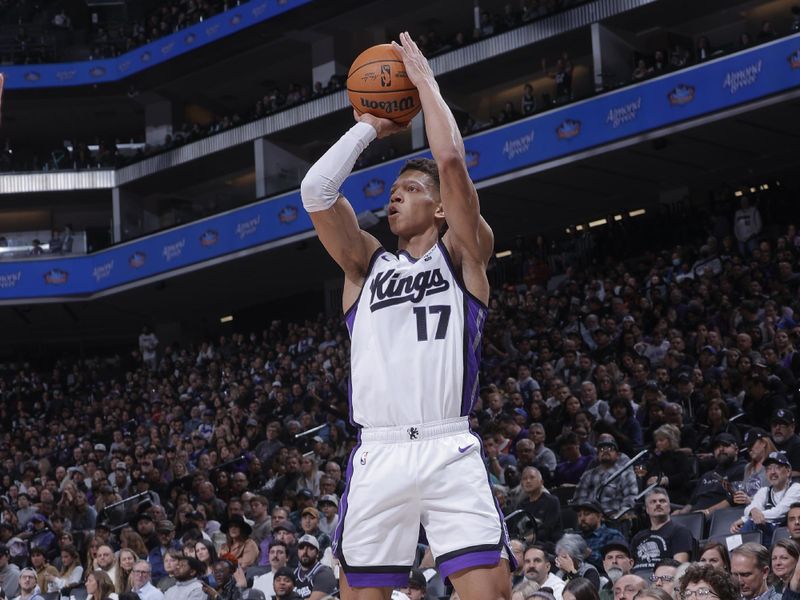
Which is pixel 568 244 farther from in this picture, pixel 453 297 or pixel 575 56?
pixel 453 297

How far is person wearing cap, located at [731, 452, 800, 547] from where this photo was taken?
9.04 meters

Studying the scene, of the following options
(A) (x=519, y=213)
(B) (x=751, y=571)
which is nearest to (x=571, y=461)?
(B) (x=751, y=571)

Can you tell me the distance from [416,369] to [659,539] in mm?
5527

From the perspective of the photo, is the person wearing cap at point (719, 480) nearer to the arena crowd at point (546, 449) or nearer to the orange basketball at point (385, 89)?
the arena crowd at point (546, 449)

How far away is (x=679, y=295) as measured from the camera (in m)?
16.2

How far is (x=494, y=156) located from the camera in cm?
2270

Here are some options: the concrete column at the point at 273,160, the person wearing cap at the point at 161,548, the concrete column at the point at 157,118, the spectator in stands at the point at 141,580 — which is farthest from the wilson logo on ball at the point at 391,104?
the concrete column at the point at 157,118

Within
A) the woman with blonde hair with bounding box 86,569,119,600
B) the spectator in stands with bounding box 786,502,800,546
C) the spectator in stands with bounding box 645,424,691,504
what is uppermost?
the spectator in stands with bounding box 645,424,691,504

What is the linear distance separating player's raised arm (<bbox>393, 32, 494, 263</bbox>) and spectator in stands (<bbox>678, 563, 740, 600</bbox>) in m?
2.06

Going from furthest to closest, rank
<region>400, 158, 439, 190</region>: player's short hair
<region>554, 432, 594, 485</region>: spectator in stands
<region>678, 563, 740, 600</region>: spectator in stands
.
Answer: <region>554, 432, 594, 485</region>: spectator in stands
<region>678, 563, 740, 600</region>: spectator in stands
<region>400, 158, 439, 190</region>: player's short hair

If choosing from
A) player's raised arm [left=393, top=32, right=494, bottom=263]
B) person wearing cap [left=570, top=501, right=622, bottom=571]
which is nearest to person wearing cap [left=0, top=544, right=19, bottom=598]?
person wearing cap [left=570, top=501, right=622, bottom=571]

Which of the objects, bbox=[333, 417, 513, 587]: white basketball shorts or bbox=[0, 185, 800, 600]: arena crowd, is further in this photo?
bbox=[0, 185, 800, 600]: arena crowd

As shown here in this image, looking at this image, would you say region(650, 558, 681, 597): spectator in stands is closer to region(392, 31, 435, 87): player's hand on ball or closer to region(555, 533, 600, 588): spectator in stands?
region(555, 533, 600, 588): spectator in stands

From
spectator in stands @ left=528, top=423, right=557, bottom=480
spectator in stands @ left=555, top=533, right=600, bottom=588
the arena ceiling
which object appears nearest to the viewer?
spectator in stands @ left=555, top=533, right=600, bottom=588
